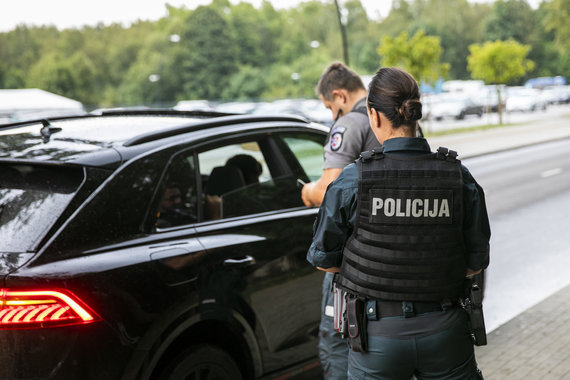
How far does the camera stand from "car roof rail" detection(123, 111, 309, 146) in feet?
10.5

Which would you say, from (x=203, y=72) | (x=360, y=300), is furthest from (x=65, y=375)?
(x=203, y=72)

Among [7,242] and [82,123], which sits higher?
[82,123]

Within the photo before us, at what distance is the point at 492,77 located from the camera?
3547 centimetres

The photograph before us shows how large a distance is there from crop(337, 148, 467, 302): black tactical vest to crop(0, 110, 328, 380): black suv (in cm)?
98

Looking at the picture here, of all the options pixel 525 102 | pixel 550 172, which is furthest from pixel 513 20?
pixel 550 172

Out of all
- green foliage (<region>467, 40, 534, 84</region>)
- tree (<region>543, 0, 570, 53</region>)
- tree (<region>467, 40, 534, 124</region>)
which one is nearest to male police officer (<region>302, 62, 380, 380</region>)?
tree (<region>467, 40, 534, 124</region>)

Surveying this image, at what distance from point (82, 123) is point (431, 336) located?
2.27 m

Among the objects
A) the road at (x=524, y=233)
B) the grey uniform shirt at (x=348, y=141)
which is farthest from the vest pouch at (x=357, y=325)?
the road at (x=524, y=233)

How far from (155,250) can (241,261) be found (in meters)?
0.47

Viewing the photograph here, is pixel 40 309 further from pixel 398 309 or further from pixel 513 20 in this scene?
pixel 513 20

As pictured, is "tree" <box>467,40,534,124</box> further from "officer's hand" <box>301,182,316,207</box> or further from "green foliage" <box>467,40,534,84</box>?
"officer's hand" <box>301,182,316,207</box>

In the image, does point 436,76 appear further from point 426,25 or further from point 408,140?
point 426,25

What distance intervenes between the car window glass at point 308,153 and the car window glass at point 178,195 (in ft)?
2.66

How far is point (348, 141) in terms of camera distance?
3352mm
